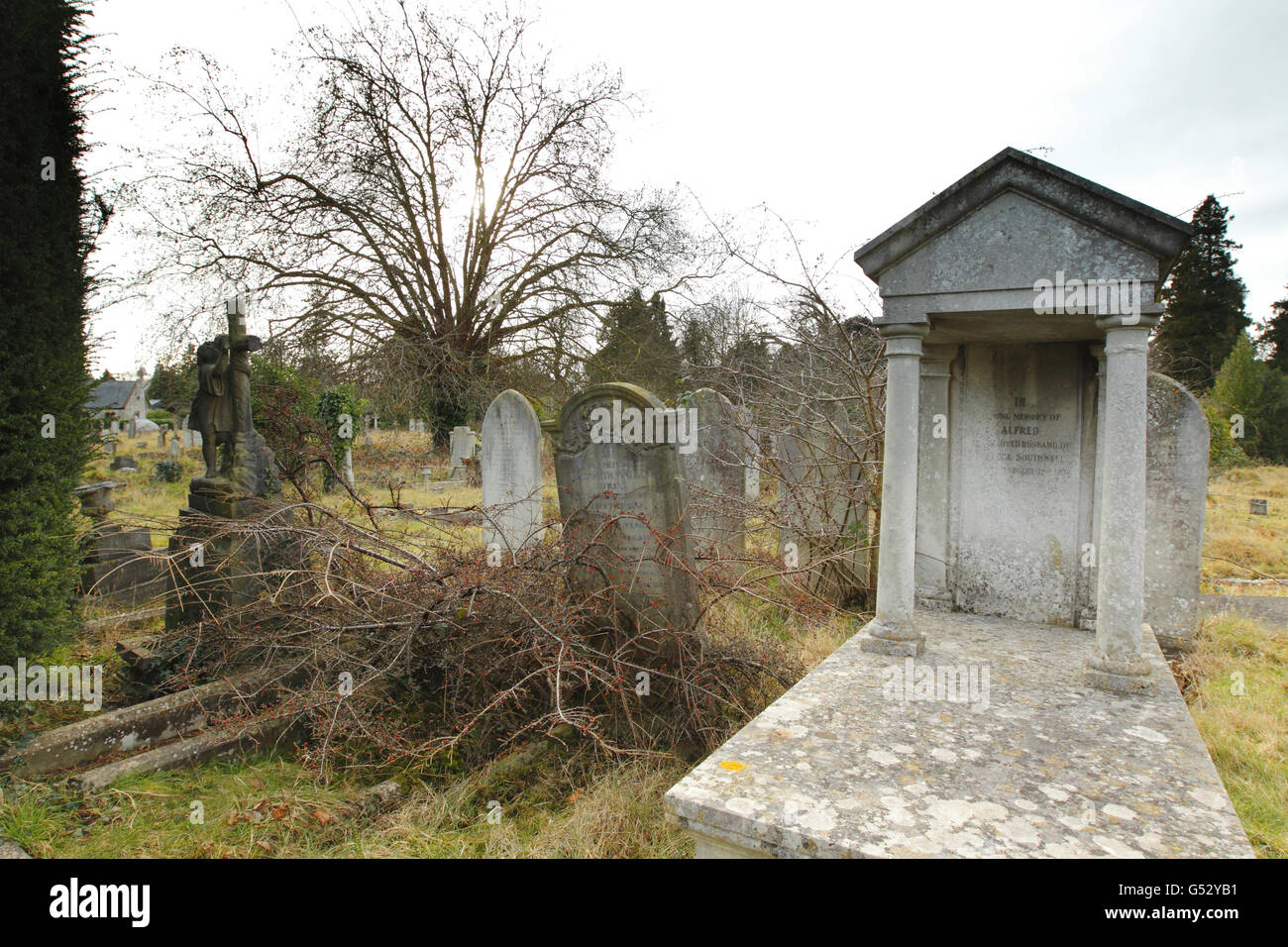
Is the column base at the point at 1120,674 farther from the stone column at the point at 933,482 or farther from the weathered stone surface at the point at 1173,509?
the weathered stone surface at the point at 1173,509

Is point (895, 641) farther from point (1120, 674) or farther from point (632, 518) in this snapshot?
point (632, 518)

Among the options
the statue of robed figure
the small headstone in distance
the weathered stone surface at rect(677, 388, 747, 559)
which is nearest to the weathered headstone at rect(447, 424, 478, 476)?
the small headstone in distance

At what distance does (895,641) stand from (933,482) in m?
1.48

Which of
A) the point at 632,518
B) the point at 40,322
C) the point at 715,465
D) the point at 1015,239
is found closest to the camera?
the point at 1015,239

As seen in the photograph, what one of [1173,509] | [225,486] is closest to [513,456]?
[225,486]

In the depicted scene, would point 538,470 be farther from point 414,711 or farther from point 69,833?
point 69,833

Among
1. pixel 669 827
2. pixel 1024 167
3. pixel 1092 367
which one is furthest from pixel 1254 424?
Result: pixel 669 827

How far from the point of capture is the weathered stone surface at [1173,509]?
511 centimetres

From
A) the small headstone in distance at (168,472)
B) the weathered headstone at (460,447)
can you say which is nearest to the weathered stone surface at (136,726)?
the weathered headstone at (460,447)

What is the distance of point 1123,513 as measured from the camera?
3670mm

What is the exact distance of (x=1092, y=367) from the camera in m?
4.76

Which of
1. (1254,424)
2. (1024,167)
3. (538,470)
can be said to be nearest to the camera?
(1024,167)

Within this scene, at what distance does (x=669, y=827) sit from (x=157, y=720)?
316 centimetres

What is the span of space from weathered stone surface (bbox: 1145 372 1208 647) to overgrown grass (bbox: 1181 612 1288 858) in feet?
1.10
